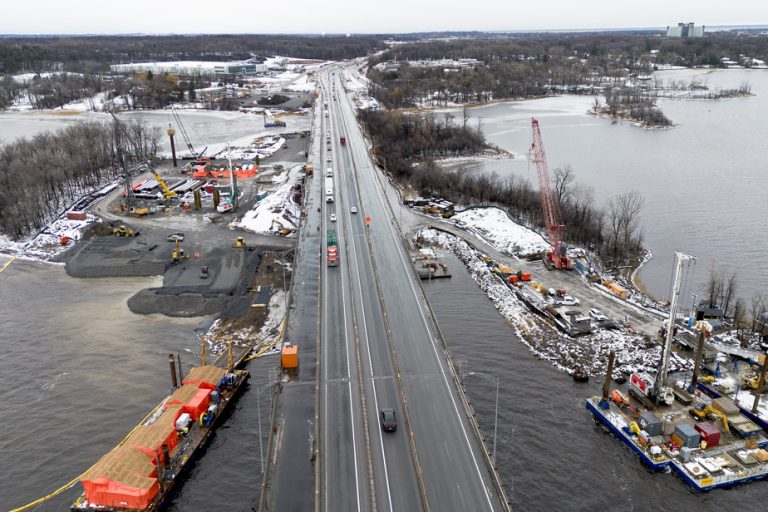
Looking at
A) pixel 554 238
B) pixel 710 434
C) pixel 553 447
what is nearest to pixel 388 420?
pixel 553 447

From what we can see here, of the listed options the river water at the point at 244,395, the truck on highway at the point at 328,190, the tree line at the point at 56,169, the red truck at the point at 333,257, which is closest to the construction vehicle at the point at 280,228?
the truck on highway at the point at 328,190

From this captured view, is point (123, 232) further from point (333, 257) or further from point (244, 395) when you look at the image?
point (244, 395)

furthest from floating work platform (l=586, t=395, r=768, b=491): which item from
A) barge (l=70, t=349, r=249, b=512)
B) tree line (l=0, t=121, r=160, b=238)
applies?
tree line (l=0, t=121, r=160, b=238)

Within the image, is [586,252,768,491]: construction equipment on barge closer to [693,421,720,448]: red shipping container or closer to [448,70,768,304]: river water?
[693,421,720,448]: red shipping container

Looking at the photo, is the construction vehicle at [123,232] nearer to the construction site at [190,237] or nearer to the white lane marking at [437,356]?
the construction site at [190,237]

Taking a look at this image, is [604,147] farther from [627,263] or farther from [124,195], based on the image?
[124,195]

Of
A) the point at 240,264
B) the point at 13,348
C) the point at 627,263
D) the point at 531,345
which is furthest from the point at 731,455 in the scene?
the point at 13,348
